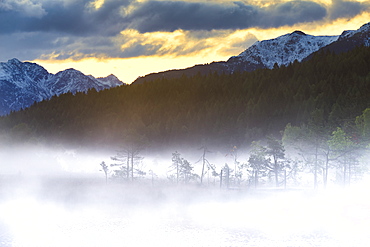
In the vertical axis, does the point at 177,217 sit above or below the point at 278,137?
below

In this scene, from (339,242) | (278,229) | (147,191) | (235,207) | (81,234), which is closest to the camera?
(339,242)

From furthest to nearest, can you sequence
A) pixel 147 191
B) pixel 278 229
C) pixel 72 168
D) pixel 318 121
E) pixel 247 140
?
pixel 72 168 < pixel 247 140 < pixel 318 121 < pixel 147 191 < pixel 278 229

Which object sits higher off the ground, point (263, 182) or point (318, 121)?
point (318, 121)

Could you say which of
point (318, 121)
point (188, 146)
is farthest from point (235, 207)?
point (188, 146)

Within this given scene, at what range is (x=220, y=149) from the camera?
159000 mm

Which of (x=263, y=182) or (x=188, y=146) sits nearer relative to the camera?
(x=263, y=182)

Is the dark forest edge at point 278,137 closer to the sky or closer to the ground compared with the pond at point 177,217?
closer to the sky

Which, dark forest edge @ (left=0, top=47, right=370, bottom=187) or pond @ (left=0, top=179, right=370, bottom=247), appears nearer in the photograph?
pond @ (left=0, top=179, right=370, bottom=247)

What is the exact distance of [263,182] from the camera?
116 m

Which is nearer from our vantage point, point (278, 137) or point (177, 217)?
point (177, 217)

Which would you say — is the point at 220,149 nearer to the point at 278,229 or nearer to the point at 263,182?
the point at 263,182

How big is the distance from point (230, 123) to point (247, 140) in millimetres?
25812

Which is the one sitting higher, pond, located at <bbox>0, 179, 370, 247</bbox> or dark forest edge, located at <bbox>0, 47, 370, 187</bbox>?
dark forest edge, located at <bbox>0, 47, 370, 187</bbox>

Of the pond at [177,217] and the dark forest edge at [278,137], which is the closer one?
the pond at [177,217]
